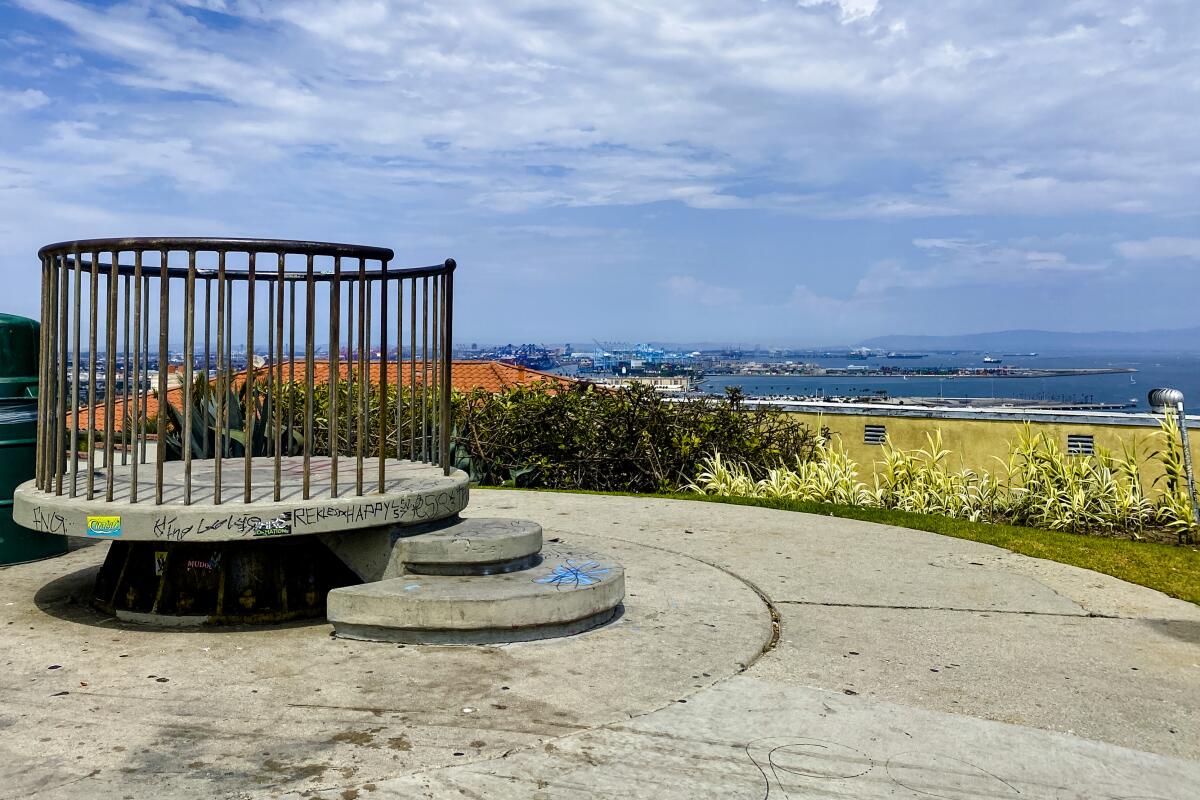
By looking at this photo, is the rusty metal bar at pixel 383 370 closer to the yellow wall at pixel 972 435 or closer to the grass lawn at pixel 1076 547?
the grass lawn at pixel 1076 547

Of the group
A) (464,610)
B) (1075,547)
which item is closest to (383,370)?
(464,610)

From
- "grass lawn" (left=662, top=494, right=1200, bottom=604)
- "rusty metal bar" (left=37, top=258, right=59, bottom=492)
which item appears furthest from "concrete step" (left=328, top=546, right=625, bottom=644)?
"grass lawn" (left=662, top=494, right=1200, bottom=604)

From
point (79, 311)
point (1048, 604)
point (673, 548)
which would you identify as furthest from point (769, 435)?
point (79, 311)

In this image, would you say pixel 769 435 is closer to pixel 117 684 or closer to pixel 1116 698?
pixel 1116 698

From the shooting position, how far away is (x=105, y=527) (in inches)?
A: 190

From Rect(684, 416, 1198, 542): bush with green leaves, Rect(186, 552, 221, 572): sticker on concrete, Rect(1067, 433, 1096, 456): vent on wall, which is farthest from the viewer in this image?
Rect(1067, 433, 1096, 456): vent on wall

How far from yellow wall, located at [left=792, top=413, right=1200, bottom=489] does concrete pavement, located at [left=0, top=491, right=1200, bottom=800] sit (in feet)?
16.0

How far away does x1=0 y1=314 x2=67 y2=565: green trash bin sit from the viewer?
6.54 m

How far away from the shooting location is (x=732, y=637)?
5.05 meters

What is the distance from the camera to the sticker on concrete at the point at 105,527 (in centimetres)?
479

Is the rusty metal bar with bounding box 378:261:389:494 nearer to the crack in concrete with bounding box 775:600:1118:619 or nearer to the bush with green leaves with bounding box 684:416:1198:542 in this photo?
the crack in concrete with bounding box 775:600:1118:619

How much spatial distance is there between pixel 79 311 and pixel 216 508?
1.25 m

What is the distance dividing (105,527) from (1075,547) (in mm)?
7135

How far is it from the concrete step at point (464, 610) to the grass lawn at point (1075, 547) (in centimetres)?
408
